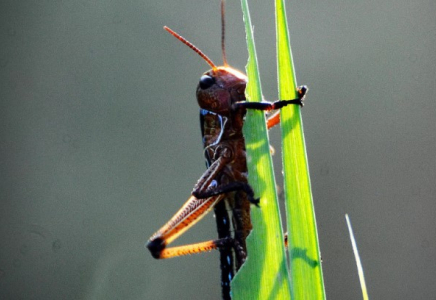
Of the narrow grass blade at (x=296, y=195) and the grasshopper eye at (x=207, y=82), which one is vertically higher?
the grasshopper eye at (x=207, y=82)

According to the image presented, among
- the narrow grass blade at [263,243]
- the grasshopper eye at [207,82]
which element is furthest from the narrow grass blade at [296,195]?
the grasshopper eye at [207,82]

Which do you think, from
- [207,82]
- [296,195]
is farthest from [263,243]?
[207,82]

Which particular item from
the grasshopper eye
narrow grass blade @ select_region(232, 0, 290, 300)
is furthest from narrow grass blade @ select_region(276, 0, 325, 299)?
the grasshopper eye

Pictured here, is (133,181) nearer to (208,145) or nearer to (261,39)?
(261,39)

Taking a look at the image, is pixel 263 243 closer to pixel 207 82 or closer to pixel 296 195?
pixel 296 195

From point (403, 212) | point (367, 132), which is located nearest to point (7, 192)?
point (367, 132)

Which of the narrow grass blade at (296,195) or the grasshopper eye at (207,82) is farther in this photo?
the grasshopper eye at (207,82)

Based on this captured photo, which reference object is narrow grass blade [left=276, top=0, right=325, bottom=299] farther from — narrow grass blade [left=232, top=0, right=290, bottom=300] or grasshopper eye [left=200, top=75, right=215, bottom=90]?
grasshopper eye [left=200, top=75, right=215, bottom=90]

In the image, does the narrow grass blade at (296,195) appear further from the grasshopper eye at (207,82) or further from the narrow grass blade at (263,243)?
the grasshopper eye at (207,82)
